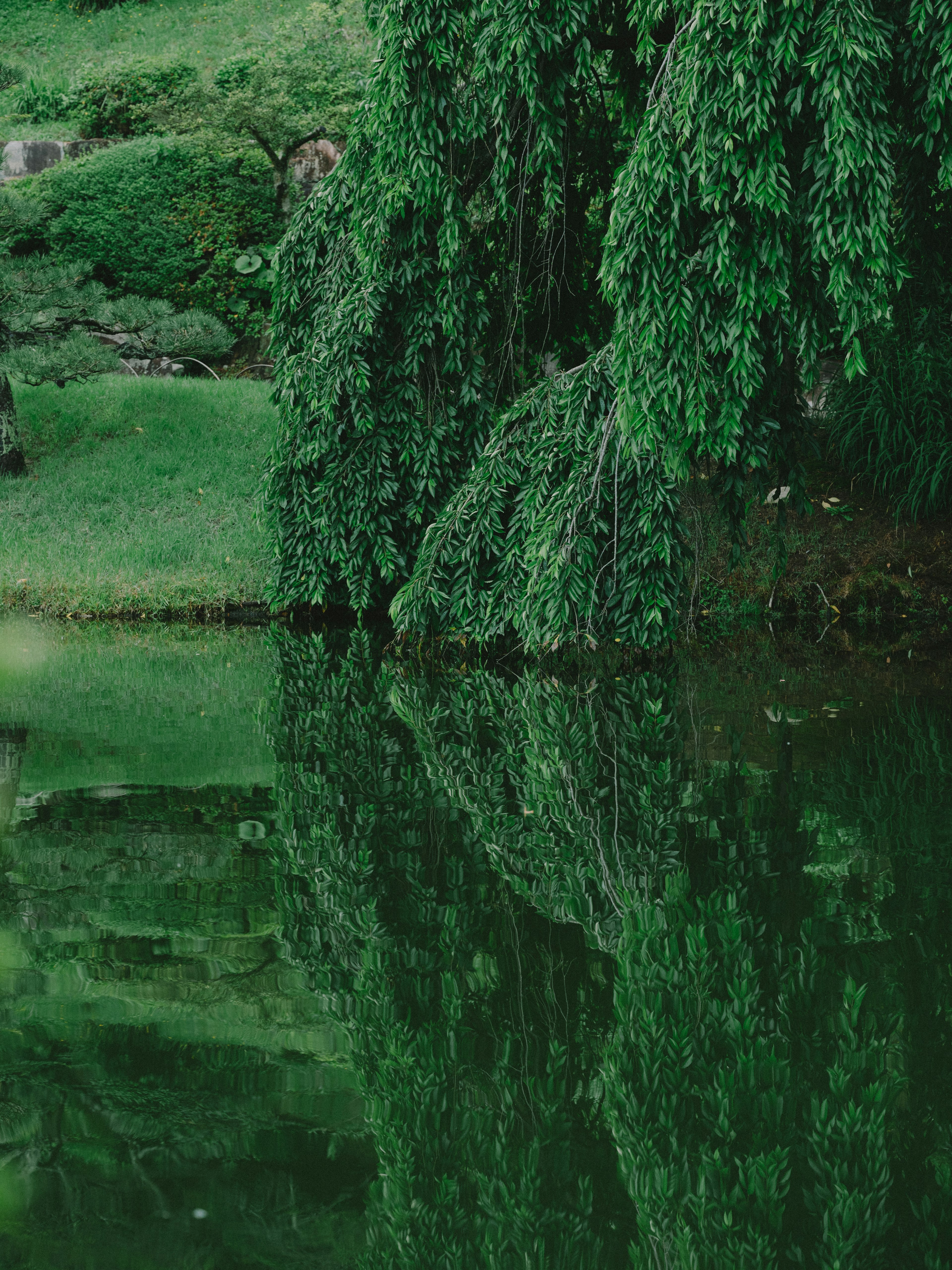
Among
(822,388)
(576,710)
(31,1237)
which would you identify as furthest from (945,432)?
(31,1237)

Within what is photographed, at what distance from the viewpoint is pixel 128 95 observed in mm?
22969

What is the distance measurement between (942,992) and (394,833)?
7.72ft

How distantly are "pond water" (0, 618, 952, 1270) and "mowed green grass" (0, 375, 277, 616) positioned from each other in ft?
18.6

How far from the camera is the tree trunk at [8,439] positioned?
15453 millimetres

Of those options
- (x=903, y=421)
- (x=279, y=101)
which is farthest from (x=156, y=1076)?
(x=279, y=101)

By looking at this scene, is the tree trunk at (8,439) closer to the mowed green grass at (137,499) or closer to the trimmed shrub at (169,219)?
the mowed green grass at (137,499)

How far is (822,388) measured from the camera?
14.5 meters

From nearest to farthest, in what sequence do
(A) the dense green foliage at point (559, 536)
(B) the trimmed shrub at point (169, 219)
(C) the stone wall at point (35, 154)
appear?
(A) the dense green foliage at point (559, 536)
(B) the trimmed shrub at point (169, 219)
(C) the stone wall at point (35, 154)

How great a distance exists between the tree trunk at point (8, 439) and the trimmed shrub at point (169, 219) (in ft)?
17.9

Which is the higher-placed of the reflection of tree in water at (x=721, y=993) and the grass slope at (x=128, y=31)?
the grass slope at (x=128, y=31)

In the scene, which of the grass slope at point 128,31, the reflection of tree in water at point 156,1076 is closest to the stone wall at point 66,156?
the grass slope at point 128,31

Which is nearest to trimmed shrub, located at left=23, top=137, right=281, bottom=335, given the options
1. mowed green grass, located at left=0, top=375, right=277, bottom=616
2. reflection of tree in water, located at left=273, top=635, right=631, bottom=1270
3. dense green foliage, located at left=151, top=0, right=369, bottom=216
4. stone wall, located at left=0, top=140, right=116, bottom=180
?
dense green foliage, located at left=151, top=0, right=369, bottom=216

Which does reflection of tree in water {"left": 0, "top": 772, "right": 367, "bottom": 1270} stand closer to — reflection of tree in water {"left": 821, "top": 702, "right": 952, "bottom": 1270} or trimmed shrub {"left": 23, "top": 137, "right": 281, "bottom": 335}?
reflection of tree in water {"left": 821, "top": 702, "right": 952, "bottom": 1270}

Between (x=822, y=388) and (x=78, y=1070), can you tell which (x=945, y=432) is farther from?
(x=78, y=1070)
